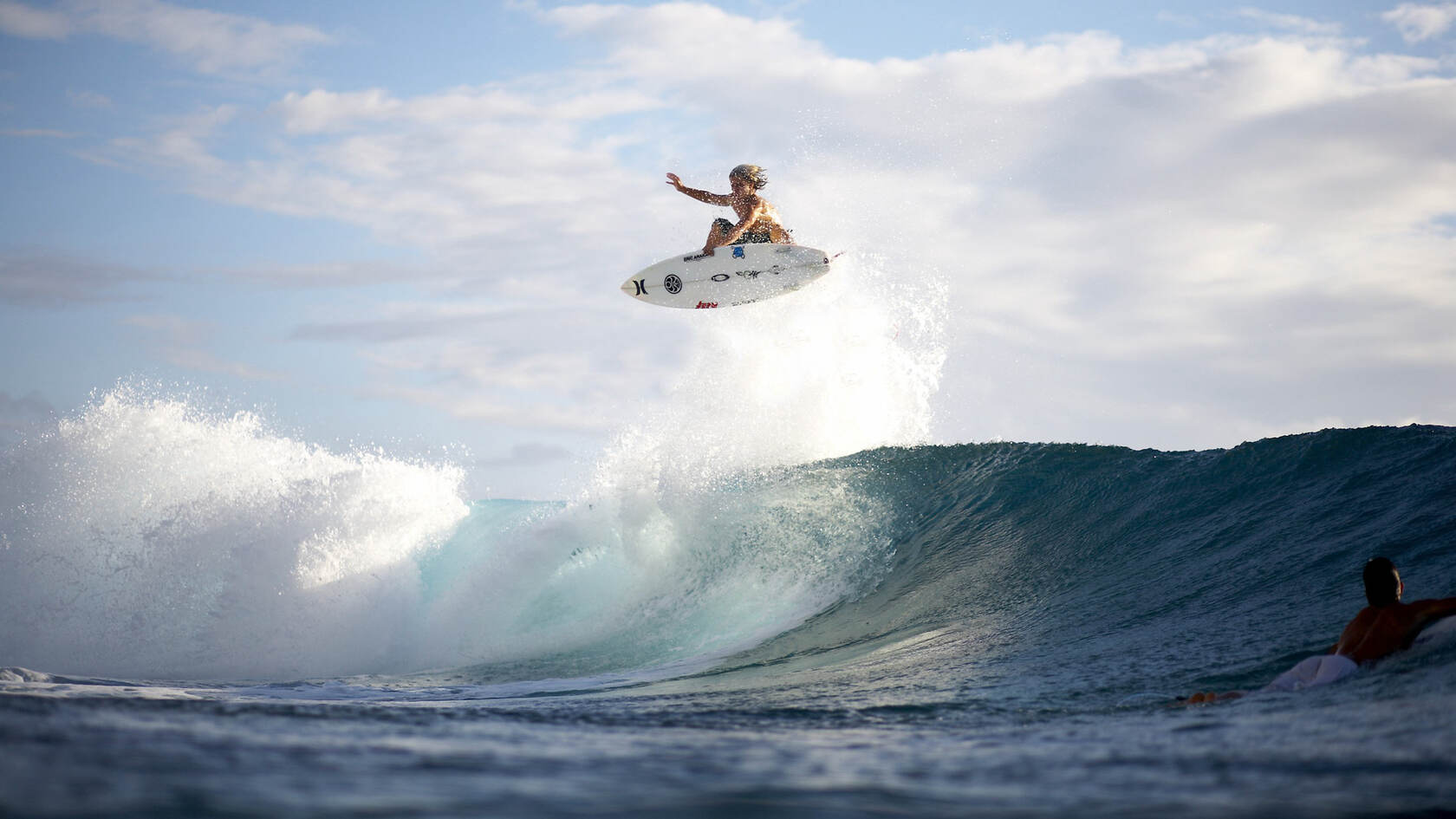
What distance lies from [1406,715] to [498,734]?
3165 mm

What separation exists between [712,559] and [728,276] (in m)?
3.74

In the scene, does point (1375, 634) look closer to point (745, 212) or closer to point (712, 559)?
point (712, 559)

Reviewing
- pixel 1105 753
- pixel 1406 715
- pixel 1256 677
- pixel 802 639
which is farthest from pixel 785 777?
pixel 802 639

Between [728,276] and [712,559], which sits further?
[728,276]

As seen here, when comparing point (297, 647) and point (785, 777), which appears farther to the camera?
point (297, 647)

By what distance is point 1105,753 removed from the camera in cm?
310

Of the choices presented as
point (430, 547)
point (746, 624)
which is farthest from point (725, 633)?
point (430, 547)

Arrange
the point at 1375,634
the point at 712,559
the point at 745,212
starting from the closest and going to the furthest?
the point at 1375,634 < the point at 712,559 < the point at 745,212

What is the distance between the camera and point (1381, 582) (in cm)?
468

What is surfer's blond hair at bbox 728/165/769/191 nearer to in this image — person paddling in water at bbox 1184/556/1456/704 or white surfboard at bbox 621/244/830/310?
white surfboard at bbox 621/244/830/310

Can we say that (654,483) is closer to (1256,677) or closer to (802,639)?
(802,639)

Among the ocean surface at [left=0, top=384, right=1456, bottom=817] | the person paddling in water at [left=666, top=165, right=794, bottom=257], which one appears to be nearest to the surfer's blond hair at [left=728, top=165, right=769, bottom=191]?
the person paddling in water at [left=666, top=165, right=794, bottom=257]

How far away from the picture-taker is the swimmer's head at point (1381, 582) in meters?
4.67

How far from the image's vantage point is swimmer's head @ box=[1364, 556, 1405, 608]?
467cm
